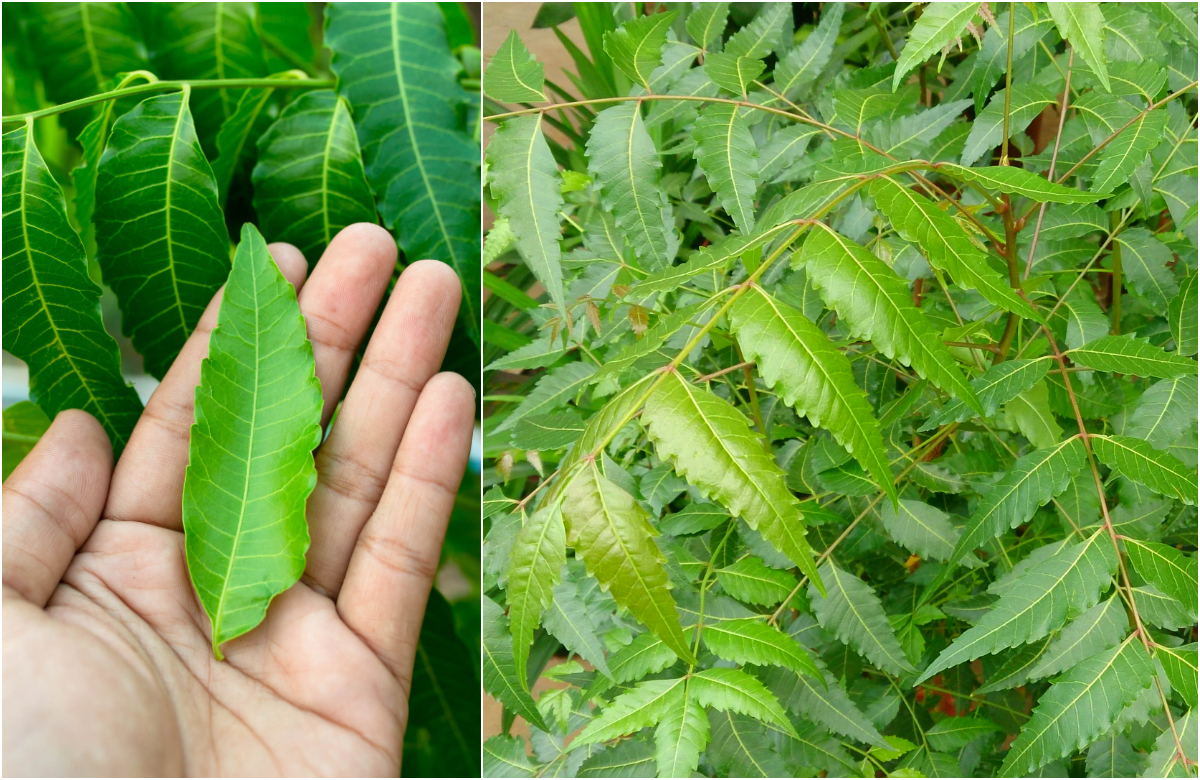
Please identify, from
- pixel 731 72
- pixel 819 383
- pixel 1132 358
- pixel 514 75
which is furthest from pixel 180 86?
pixel 1132 358

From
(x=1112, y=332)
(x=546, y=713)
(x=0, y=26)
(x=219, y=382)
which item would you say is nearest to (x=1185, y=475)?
(x=1112, y=332)

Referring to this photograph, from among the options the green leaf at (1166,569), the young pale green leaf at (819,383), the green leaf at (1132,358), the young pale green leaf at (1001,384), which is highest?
the young pale green leaf at (819,383)

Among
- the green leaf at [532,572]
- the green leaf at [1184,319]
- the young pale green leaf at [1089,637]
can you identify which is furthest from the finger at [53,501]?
the green leaf at [1184,319]

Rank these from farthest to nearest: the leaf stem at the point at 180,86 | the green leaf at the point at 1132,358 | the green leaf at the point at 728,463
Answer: the leaf stem at the point at 180,86 < the green leaf at the point at 1132,358 < the green leaf at the point at 728,463

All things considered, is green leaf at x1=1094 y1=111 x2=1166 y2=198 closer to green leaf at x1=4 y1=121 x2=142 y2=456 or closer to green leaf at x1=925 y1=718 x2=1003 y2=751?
green leaf at x1=925 y1=718 x2=1003 y2=751

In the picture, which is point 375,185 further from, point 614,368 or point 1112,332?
point 1112,332

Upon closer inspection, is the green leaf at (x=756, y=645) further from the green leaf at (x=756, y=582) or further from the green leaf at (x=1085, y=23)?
the green leaf at (x=1085, y=23)

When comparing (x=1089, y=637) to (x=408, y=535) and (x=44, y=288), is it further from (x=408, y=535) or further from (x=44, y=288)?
(x=44, y=288)
